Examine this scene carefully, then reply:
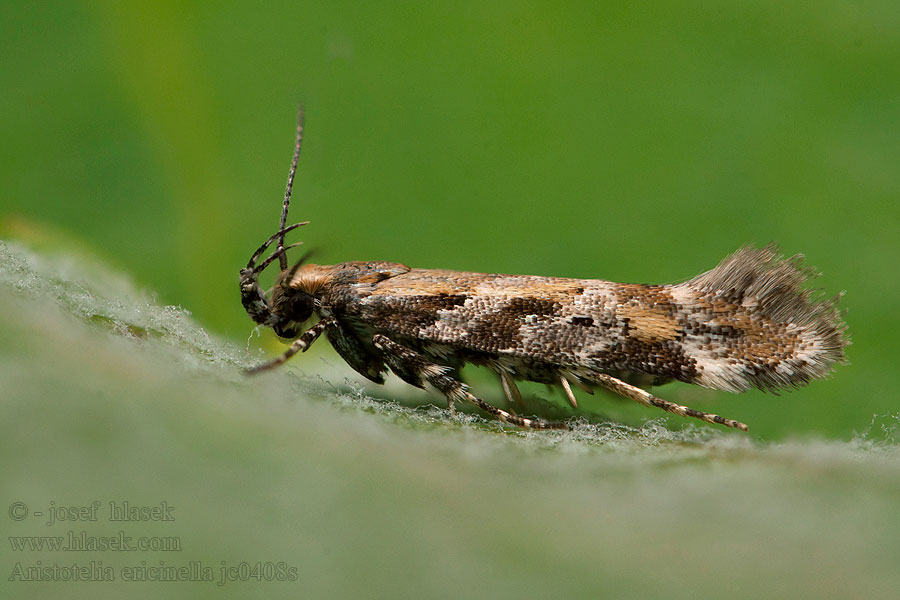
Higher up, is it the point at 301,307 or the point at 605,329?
the point at 301,307

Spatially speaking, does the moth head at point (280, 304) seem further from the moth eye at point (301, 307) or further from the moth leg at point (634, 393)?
the moth leg at point (634, 393)

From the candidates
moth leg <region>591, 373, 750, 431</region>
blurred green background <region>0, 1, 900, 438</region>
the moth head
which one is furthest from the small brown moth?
blurred green background <region>0, 1, 900, 438</region>

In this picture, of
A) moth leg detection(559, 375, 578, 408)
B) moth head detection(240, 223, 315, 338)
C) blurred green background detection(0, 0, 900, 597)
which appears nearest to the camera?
moth leg detection(559, 375, 578, 408)

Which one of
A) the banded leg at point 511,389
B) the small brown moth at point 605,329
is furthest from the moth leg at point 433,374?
the banded leg at point 511,389

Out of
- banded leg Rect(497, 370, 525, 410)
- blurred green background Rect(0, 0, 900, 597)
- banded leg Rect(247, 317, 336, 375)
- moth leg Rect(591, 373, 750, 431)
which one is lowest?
moth leg Rect(591, 373, 750, 431)

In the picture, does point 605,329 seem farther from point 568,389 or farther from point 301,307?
point 301,307

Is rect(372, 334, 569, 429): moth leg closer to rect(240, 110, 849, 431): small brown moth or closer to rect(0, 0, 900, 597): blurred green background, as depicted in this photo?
rect(240, 110, 849, 431): small brown moth

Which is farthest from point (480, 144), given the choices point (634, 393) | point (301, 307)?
point (634, 393)
